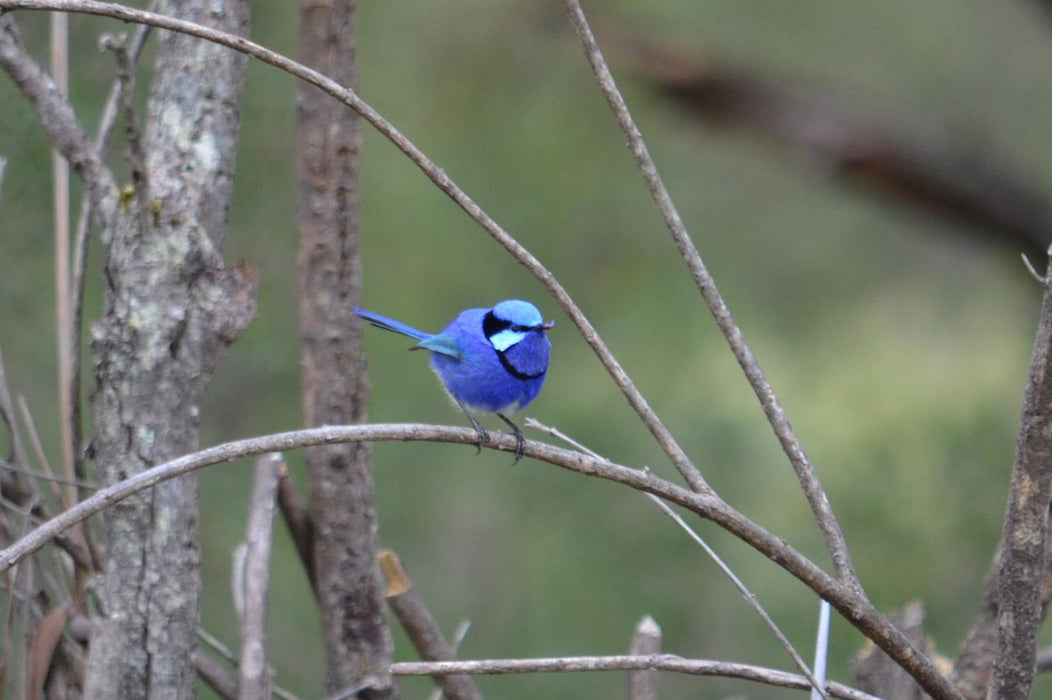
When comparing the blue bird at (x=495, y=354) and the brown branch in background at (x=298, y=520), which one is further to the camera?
the blue bird at (x=495, y=354)

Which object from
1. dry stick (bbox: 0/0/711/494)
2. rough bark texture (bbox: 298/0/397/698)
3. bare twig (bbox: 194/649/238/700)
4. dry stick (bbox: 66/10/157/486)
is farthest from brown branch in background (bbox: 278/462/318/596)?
dry stick (bbox: 0/0/711/494)

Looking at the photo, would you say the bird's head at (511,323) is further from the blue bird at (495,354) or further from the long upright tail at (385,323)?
the long upright tail at (385,323)

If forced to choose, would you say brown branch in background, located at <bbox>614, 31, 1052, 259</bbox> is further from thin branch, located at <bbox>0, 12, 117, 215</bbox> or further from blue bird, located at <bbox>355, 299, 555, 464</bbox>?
thin branch, located at <bbox>0, 12, 117, 215</bbox>

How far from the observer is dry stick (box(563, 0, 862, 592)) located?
6.24ft

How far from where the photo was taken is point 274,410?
544cm

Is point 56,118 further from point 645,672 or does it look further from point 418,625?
point 645,672

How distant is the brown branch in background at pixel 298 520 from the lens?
2.50 m

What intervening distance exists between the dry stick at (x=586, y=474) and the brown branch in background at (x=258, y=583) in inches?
20.0

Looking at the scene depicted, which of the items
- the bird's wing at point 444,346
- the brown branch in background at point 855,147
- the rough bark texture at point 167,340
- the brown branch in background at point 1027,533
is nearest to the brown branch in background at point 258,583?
the rough bark texture at point 167,340

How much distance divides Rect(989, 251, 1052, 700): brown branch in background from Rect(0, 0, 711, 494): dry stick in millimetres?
463

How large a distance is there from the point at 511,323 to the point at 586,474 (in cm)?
103

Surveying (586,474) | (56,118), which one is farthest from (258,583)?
(56,118)

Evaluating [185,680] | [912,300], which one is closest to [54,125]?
[185,680]

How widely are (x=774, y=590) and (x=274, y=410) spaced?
261cm
